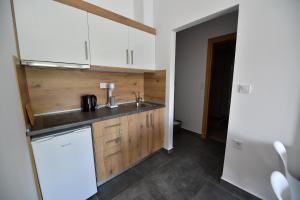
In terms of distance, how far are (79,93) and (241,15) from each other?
2.13 meters

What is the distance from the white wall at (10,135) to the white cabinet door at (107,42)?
71 cm

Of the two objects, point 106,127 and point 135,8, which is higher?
point 135,8

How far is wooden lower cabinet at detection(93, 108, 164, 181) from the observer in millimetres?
1466

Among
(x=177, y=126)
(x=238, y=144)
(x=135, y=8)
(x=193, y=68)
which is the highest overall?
(x=135, y=8)

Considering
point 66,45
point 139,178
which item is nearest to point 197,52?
point 66,45

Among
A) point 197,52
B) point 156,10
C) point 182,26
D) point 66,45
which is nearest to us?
point 66,45

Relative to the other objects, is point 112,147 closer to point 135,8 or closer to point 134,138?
point 134,138

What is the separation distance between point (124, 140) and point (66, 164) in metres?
0.68

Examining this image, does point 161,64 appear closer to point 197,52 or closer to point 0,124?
point 197,52

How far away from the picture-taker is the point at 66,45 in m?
1.35

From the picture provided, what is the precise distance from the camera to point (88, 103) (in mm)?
1734

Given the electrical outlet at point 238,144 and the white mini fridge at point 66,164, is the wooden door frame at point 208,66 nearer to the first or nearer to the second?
the electrical outlet at point 238,144

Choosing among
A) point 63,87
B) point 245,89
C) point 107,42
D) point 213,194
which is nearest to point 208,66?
point 245,89

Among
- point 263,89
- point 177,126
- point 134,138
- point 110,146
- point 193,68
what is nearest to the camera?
point 263,89
